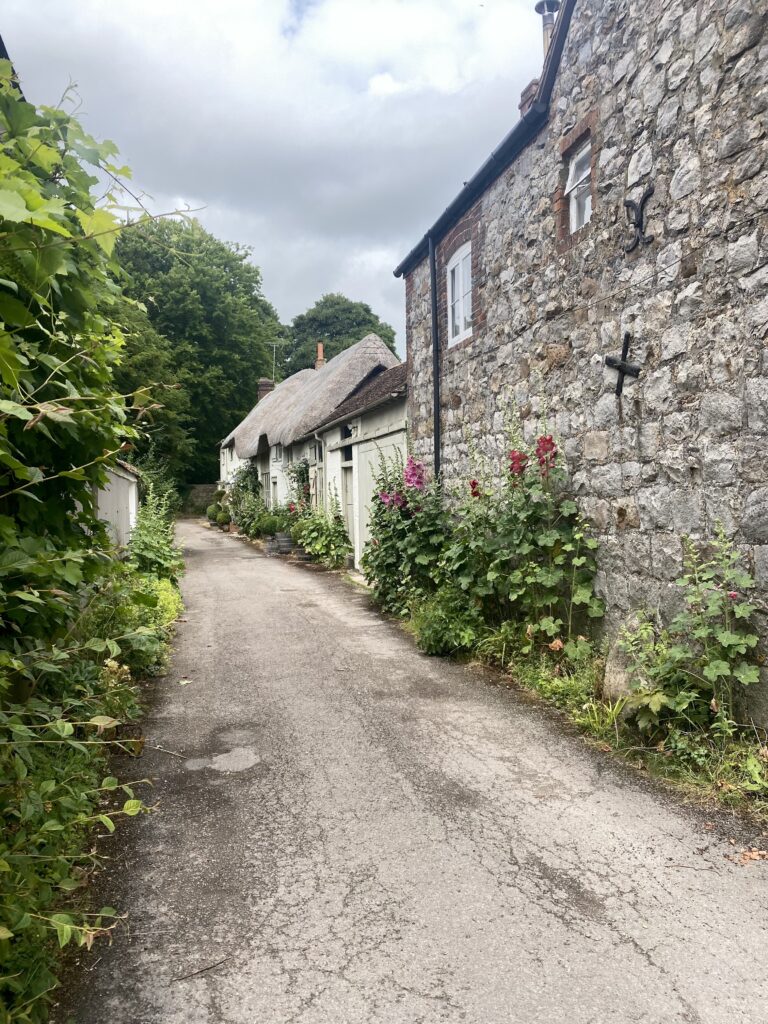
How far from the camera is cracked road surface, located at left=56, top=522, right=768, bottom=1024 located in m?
2.27

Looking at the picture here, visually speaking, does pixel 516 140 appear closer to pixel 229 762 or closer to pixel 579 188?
pixel 579 188

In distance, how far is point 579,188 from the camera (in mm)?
5793

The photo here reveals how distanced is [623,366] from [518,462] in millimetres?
1437

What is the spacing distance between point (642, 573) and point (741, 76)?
311 centimetres

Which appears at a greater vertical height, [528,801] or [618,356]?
[618,356]

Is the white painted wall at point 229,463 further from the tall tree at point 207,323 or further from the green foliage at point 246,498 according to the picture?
the green foliage at point 246,498

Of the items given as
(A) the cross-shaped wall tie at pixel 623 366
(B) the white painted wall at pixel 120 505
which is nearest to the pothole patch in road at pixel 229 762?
(A) the cross-shaped wall tie at pixel 623 366

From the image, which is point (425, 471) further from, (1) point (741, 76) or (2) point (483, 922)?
(2) point (483, 922)

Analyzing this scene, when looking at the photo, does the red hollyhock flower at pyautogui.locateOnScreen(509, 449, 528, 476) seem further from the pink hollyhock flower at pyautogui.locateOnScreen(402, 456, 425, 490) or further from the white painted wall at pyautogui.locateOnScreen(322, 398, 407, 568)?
the white painted wall at pyautogui.locateOnScreen(322, 398, 407, 568)

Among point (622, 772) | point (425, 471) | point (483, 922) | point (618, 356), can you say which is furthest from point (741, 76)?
point (425, 471)

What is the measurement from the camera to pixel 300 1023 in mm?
2150

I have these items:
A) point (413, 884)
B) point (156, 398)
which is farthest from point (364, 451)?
point (156, 398)

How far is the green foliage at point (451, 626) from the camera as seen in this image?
6.62 m

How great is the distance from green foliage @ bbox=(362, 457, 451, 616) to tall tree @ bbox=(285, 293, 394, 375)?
35742 millimetres
